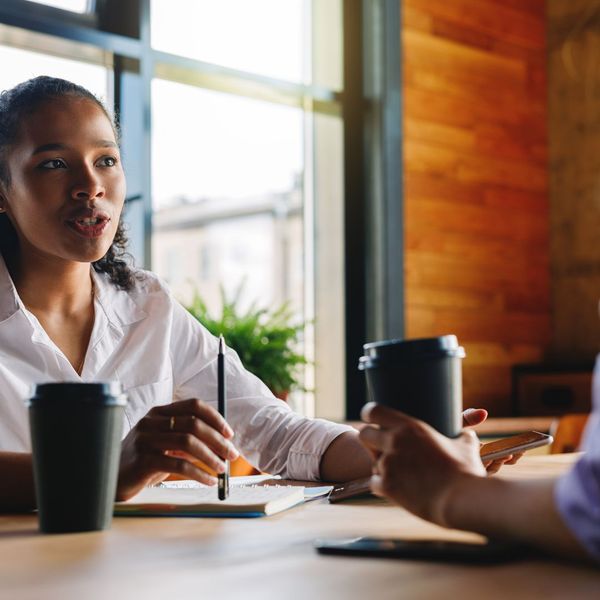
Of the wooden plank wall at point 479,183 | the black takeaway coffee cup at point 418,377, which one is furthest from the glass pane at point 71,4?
the black takeaway coffee cup at point 418,377

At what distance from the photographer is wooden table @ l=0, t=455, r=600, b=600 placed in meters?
0.72

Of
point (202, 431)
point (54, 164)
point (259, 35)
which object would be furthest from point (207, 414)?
point (259, 35)

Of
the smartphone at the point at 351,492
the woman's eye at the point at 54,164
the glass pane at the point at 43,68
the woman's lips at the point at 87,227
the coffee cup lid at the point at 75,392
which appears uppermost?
the glass pane at the point at 43,68

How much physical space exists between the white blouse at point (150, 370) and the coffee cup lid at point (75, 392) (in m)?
0.64

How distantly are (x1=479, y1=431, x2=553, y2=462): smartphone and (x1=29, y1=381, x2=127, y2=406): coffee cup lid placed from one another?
564 millimetres

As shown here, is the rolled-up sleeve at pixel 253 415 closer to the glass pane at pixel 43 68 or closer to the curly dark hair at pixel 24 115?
the curly dark hair at pixel 24 115

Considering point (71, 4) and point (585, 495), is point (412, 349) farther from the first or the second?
point (71, 4)

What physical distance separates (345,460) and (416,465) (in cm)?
66

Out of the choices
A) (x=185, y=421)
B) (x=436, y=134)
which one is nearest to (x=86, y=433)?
(x=185, y=421)

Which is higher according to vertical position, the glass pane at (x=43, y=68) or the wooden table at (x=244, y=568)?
the glass pane at (x=43, y=68)

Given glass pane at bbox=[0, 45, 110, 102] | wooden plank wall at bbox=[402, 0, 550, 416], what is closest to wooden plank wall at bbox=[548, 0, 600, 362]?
wooden plank wall at bbox=[402, 0, 550, 416]

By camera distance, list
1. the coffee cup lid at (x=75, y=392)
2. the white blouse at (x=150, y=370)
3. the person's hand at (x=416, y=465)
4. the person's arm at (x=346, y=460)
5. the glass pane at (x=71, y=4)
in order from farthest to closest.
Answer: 1. the glass pane at (x=71, y=4)
2. the white blouse at (x=150, y=370)
3. the person's arm at (x=346, y=460)
4. the coffee cup lid at (x=75, y=392)
5. the person's hand at (x=416, y=465)

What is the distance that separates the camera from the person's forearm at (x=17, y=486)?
121 centimetres

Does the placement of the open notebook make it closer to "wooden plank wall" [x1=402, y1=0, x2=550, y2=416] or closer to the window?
the window
